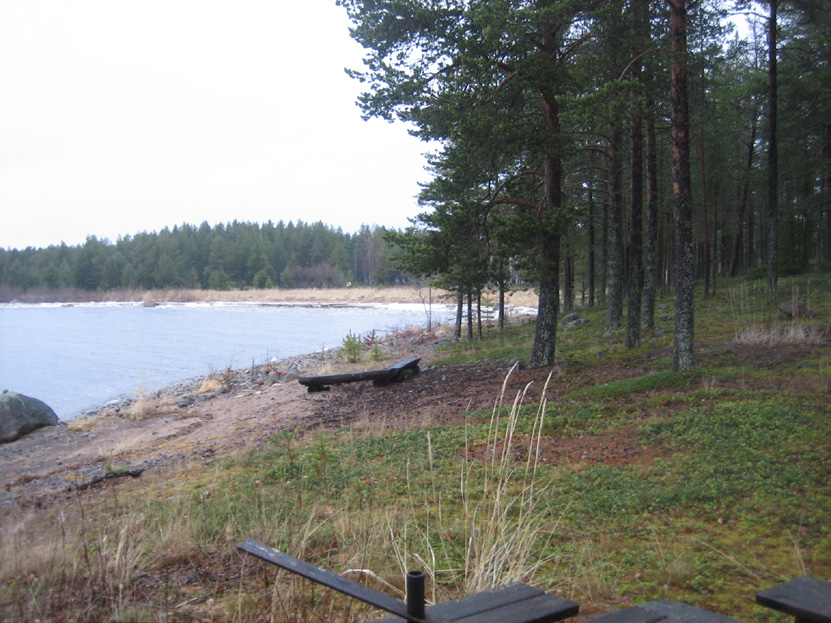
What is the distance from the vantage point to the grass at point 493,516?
3.18 meters

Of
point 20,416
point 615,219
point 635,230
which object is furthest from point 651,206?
point 20,416

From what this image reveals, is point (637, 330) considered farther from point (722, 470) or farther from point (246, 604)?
point (246, 604)

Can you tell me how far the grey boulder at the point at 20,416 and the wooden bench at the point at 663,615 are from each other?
14.5 m

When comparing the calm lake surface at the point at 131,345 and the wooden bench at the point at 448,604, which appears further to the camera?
the calm lake surface at the point at 131,345

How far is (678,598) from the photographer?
3.13 m

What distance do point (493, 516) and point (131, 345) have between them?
2930 centimetres

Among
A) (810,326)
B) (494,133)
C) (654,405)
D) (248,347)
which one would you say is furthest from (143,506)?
(248,347)

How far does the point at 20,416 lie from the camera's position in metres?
13.5

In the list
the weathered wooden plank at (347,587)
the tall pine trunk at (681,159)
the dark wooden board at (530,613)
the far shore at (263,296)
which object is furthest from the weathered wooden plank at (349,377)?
the far shore at (263,296)

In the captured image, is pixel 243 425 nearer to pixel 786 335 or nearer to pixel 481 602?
pixel 481 602

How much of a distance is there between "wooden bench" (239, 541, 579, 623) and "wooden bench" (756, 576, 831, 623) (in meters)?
0.69

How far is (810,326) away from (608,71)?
5.95 m

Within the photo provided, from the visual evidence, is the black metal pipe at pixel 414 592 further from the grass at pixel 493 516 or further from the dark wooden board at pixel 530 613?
the grass at pixel 493 516

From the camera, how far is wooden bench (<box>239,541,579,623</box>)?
204 centimetres
